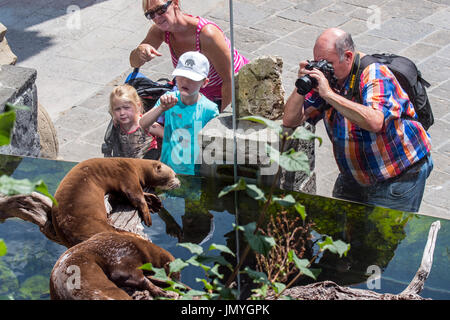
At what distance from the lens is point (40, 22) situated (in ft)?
23.5

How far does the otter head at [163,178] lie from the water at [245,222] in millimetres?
37

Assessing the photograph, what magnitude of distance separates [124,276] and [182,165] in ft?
3.91

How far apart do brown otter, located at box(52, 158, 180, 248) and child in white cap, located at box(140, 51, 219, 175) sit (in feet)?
1.80

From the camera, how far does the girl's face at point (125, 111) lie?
12.9ft

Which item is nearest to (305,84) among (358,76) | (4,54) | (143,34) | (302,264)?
(358,76)

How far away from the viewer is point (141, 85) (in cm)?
409

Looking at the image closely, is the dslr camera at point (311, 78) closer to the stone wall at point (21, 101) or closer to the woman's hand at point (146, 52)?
the woman's hand at point (146, 52)

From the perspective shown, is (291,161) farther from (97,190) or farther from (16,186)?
(97,190)

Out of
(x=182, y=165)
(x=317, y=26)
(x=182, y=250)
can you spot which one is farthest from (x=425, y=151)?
(x=317, y=26)

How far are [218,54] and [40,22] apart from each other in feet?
12.5

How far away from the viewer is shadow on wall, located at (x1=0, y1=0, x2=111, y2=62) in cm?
673

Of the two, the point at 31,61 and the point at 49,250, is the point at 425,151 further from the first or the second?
the point at 31,61
